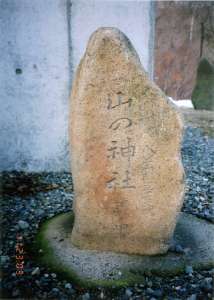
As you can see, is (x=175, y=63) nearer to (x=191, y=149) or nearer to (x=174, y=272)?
(x=191, y=149)

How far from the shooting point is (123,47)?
2473 millimetres

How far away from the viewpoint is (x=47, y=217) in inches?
138

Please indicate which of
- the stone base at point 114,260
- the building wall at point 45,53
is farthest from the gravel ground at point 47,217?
the building wall at point 45,53

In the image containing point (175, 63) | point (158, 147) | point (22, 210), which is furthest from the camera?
point (175, 63)

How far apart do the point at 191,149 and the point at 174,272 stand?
3.40m

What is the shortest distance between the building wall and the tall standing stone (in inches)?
70.9

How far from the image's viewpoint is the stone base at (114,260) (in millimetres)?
2662

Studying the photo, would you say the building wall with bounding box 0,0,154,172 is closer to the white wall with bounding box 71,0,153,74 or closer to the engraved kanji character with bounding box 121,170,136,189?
the white wall with bounding box 71,0,153,74

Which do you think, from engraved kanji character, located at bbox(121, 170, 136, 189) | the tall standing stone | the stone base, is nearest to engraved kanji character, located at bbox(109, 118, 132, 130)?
the tall standing stone

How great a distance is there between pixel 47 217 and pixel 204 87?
253 inches

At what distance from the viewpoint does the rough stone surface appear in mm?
8829

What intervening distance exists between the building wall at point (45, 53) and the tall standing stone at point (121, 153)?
1802mm

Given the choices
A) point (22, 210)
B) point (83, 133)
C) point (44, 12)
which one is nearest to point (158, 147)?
point (83, 133)

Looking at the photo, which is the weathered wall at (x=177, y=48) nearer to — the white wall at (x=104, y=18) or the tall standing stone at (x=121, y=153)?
the white wall at (x=104, y=18)
